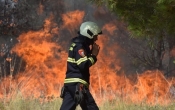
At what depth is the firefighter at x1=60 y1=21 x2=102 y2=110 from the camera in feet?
17.2

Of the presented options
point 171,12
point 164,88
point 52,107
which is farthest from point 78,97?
point 164,88

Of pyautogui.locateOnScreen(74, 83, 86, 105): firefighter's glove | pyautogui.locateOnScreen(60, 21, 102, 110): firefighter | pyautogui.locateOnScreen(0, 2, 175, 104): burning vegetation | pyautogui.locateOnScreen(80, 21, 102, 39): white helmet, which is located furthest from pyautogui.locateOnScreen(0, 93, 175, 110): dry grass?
pyautogui.locateOnScreen(0, 2, 175, 104): burning vegetation

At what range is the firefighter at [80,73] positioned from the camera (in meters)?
5.23

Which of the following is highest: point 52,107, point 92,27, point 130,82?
point 92,27

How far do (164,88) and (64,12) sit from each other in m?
4.08

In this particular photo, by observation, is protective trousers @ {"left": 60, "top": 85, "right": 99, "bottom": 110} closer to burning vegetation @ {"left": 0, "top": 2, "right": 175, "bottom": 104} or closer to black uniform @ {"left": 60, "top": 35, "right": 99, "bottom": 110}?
black uniform @ {"left": 60, "top": 35, "right": 99, "bottom": 110}

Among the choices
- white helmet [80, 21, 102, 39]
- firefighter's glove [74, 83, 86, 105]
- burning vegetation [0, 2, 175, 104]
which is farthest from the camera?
burning vegetation [0, 2, 175, 104]

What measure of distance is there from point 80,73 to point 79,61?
0.21m

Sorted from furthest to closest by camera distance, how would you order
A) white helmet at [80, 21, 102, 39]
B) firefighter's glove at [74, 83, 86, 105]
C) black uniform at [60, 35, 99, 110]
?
1. white helmet at [80, 21, 102, 39]
2. black uniform at [60, 35, 99, 110]
3. firefighter's glove at [74, 83, 86, 105]

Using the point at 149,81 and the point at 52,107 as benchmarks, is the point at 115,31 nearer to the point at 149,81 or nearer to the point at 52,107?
the point at 149,81

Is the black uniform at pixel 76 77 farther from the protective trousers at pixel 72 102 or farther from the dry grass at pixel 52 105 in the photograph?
the dry grass at pixel 52 105

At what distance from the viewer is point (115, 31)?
1317 centimetres

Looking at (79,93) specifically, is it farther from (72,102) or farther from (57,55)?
(57,55)

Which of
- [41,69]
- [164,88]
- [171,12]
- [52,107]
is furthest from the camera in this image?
[41,69]
